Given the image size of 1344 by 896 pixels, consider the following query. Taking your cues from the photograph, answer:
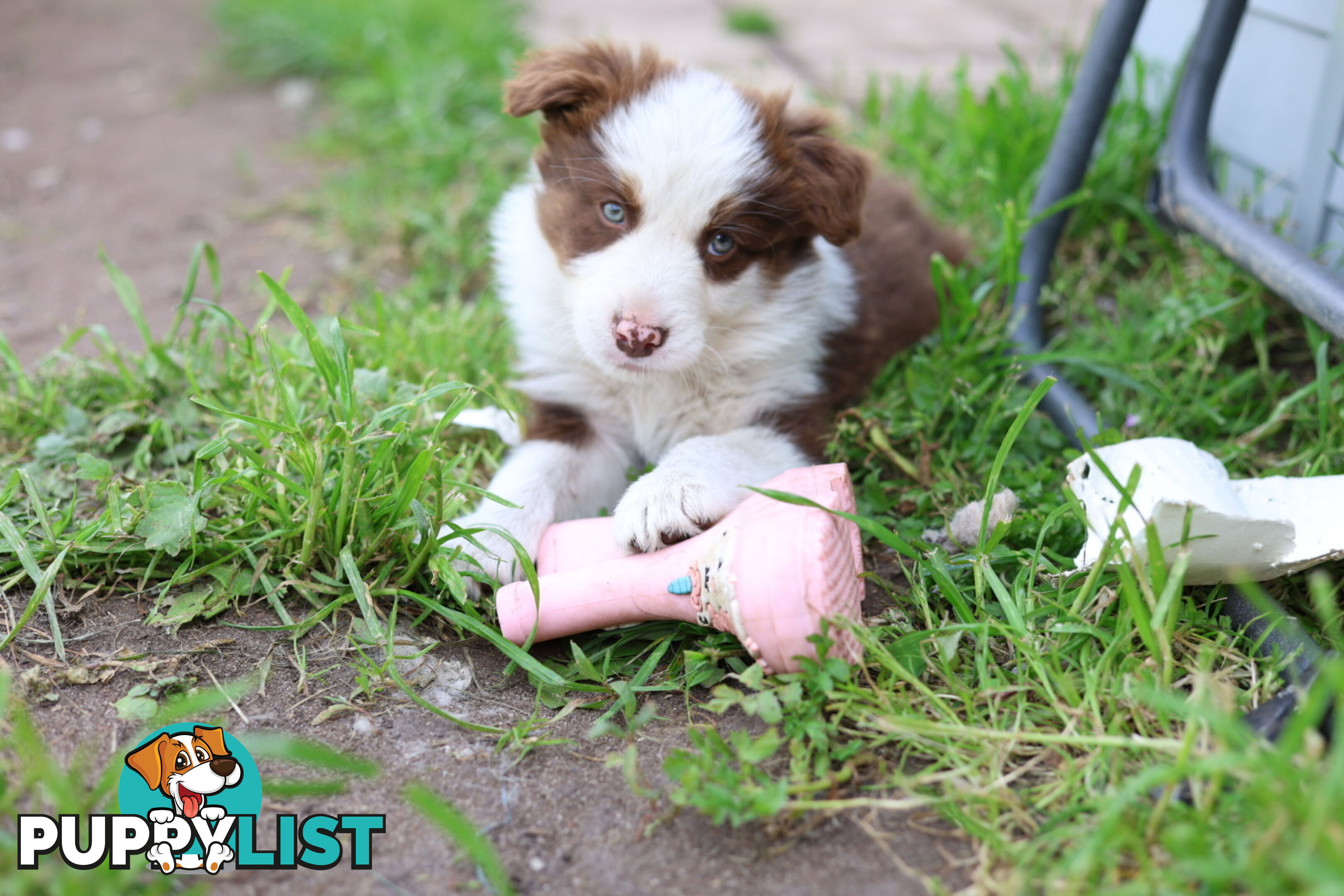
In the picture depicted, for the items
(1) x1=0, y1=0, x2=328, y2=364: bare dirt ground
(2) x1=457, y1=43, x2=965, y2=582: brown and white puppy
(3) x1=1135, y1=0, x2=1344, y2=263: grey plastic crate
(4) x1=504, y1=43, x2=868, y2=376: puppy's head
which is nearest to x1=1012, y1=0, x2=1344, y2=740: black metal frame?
(3) x1=1135, y1=0, x2=1344, y2=263: grey plastic crate

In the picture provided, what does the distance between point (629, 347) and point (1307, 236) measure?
7.27ft

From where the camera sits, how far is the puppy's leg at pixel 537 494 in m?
2.31

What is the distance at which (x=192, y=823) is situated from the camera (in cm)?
158

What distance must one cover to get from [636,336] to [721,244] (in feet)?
1.27

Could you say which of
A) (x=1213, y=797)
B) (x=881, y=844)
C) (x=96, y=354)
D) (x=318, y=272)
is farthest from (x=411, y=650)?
(x=318, y=272)

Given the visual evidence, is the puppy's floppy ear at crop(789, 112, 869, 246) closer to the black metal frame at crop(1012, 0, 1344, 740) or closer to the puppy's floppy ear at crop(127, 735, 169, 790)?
the black metal frame at crop(1012, 0, 1344, 740)

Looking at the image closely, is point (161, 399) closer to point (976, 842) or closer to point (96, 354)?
point (96, 354)

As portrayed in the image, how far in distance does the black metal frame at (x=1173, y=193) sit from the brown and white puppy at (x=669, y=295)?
506mm

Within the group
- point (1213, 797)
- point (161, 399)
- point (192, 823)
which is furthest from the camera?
point (161, 399)

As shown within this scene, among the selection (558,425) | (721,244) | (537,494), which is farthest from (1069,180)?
(537,494)

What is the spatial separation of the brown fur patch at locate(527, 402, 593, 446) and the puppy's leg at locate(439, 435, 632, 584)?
0.02 m

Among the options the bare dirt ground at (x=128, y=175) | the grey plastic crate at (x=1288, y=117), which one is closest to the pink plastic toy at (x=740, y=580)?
the grey plastic crate at (x=1288, y=117)

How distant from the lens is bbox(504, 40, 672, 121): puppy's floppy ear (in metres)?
2.60

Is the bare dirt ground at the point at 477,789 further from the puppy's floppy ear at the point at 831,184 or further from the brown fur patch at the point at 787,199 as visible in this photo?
the puppy's floppy ear at the point at 831,184
